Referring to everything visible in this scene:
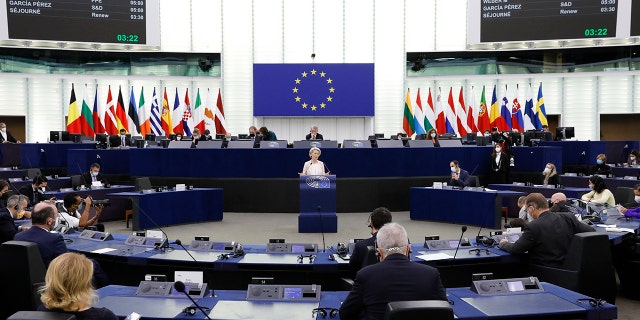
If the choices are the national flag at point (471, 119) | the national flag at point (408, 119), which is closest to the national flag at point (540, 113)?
the national flag at point (471, 119)

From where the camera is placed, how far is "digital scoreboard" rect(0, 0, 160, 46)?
21078 millimetres

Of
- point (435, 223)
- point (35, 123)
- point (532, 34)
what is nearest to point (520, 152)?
point (435, 223)

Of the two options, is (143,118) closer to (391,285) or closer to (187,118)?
(187,118)

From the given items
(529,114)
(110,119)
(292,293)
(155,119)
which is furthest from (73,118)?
(292,293)

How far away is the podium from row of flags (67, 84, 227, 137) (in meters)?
9.56

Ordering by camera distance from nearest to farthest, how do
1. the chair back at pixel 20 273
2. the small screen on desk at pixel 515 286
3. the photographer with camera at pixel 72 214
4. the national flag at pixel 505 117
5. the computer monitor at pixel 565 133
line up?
the small screen on desk at pixel 515 286 → the chair back at pixel 20 273 → the photographer with camera at pixel 72 214 → the computer monitor at pixel 565 133 → the national flag at pixel 505 117

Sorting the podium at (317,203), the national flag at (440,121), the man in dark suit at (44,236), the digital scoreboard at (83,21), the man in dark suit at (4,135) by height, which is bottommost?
the podium at (317,203)

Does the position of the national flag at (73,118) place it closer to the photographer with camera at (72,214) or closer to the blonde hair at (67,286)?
the photographer with camera at (72,214)

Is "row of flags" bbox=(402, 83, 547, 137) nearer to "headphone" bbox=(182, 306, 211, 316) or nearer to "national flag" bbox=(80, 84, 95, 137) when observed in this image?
"national flag" bbox=(80, 84, 95, 137)

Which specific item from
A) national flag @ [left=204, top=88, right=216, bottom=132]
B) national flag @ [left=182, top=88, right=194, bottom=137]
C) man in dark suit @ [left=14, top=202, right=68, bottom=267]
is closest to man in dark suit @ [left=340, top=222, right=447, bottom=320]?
man in dark suit @ [left=14, top=202, right=68, bottom=267]

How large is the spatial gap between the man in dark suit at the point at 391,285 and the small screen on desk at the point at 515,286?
4.59ft

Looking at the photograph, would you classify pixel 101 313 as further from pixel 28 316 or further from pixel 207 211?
pixel 207 211

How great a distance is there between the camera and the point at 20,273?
523 centimetres

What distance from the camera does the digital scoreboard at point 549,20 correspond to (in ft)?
70.9
